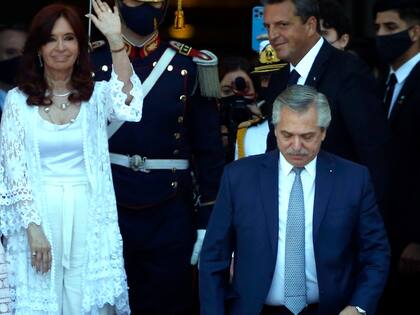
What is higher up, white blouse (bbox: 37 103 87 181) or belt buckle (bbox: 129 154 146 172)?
white blouse (bbox: 37 103 87 181)

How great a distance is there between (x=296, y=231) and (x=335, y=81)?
1.04m

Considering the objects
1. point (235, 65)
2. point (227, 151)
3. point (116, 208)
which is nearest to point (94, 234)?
point (116, 208)

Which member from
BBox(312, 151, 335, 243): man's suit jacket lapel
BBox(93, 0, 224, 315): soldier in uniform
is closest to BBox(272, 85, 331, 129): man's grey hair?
BBox(312, 151, 335, 243): man's suit jacket lapel

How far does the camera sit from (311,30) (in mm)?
5992

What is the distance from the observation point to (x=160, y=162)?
20.2 feet

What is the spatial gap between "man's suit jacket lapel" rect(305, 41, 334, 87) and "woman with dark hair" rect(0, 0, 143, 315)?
2.58 feet

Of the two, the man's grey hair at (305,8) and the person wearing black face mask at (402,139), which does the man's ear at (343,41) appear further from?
the man's grey hair at (305,8)

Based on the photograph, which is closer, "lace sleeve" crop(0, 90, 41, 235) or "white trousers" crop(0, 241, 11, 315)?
"white trousers" crop(0, 241, 11, 315)

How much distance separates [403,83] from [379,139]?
0.91 m

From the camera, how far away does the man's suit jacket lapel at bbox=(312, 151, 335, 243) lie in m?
5.10

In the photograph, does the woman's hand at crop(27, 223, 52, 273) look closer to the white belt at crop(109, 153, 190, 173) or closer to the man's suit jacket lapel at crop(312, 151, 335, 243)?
the white belt at crop(109, 153, 190, 173)

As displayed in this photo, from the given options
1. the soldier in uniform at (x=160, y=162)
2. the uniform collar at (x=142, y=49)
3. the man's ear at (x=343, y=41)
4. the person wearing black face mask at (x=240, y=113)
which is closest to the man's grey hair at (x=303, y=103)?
the soldier in uniform at (x=160, y=162)

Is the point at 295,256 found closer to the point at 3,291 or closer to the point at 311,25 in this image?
the point at 3,291

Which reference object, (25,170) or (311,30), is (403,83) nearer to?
(311,30)
